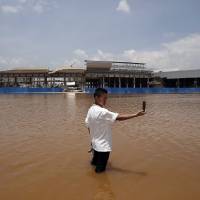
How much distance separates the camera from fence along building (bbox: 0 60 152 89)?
85.3 meters

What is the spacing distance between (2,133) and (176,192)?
7.55 metres

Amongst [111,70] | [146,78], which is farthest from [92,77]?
[146,78]

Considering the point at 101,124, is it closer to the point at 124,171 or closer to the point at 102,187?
the point at 102,187

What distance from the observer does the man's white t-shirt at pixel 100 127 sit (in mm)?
5521

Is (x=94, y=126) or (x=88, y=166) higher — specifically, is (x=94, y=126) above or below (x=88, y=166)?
above

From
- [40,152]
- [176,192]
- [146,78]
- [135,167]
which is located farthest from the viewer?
[146,78]

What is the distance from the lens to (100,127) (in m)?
5.57

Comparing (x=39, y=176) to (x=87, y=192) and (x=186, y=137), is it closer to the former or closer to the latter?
(x=87, y=192)

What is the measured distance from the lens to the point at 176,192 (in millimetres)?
5090

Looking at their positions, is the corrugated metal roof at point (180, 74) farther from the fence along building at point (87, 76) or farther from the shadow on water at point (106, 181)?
the shadow on water at point (106, 181)

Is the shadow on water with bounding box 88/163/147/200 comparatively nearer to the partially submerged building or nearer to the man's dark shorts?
the man's dark shorts

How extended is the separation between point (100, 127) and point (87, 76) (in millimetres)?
80280

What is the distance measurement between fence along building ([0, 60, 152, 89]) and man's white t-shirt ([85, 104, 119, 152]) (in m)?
77.7

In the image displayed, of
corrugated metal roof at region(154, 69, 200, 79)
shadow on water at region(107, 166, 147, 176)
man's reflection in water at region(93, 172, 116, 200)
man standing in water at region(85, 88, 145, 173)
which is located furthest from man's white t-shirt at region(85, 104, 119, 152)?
corrugated metal roof at region(154, 69, 200, 79)
